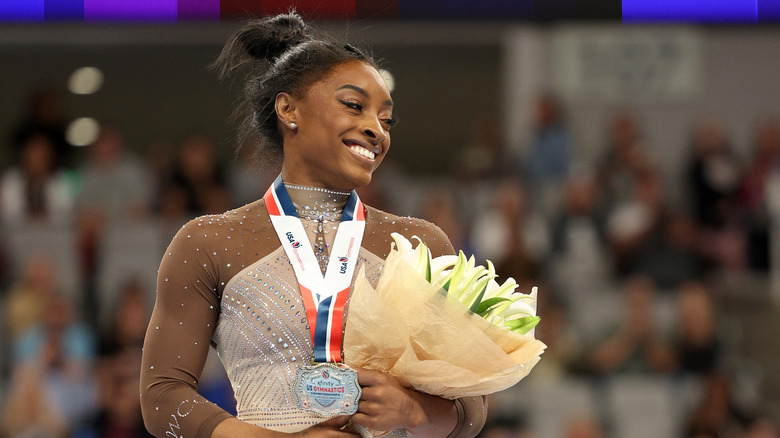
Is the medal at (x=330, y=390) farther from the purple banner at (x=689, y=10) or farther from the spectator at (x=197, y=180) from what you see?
the purple banner at (x=689, y=10)

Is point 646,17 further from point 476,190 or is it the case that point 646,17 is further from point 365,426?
point 365,426

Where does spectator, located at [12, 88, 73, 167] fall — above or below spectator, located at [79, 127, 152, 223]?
above

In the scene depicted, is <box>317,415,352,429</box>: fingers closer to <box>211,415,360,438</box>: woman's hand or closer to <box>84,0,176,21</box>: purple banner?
<box>211,415,360,438</box>: woman's hand

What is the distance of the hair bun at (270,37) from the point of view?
208cm

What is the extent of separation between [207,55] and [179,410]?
335 inches

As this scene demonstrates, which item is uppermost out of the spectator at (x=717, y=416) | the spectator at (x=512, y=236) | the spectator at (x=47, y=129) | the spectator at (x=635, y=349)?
the spectator at (x=47, y=129)

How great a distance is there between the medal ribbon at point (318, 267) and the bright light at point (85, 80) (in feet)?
27.6

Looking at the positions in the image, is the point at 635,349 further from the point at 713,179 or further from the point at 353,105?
the point at 353,105

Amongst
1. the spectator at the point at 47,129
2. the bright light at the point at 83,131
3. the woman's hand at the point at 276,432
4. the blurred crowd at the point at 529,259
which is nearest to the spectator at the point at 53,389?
the blurred crowd at the point at 529,259

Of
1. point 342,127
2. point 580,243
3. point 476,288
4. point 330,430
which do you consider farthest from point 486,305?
point 580,243

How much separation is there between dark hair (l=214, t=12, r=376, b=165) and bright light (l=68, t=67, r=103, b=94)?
822cm

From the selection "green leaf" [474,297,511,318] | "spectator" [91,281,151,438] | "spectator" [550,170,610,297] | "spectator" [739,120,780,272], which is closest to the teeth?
"green leaf" [474,297,511,318]

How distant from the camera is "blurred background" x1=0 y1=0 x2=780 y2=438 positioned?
6.09 metres

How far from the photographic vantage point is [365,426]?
1753mm
